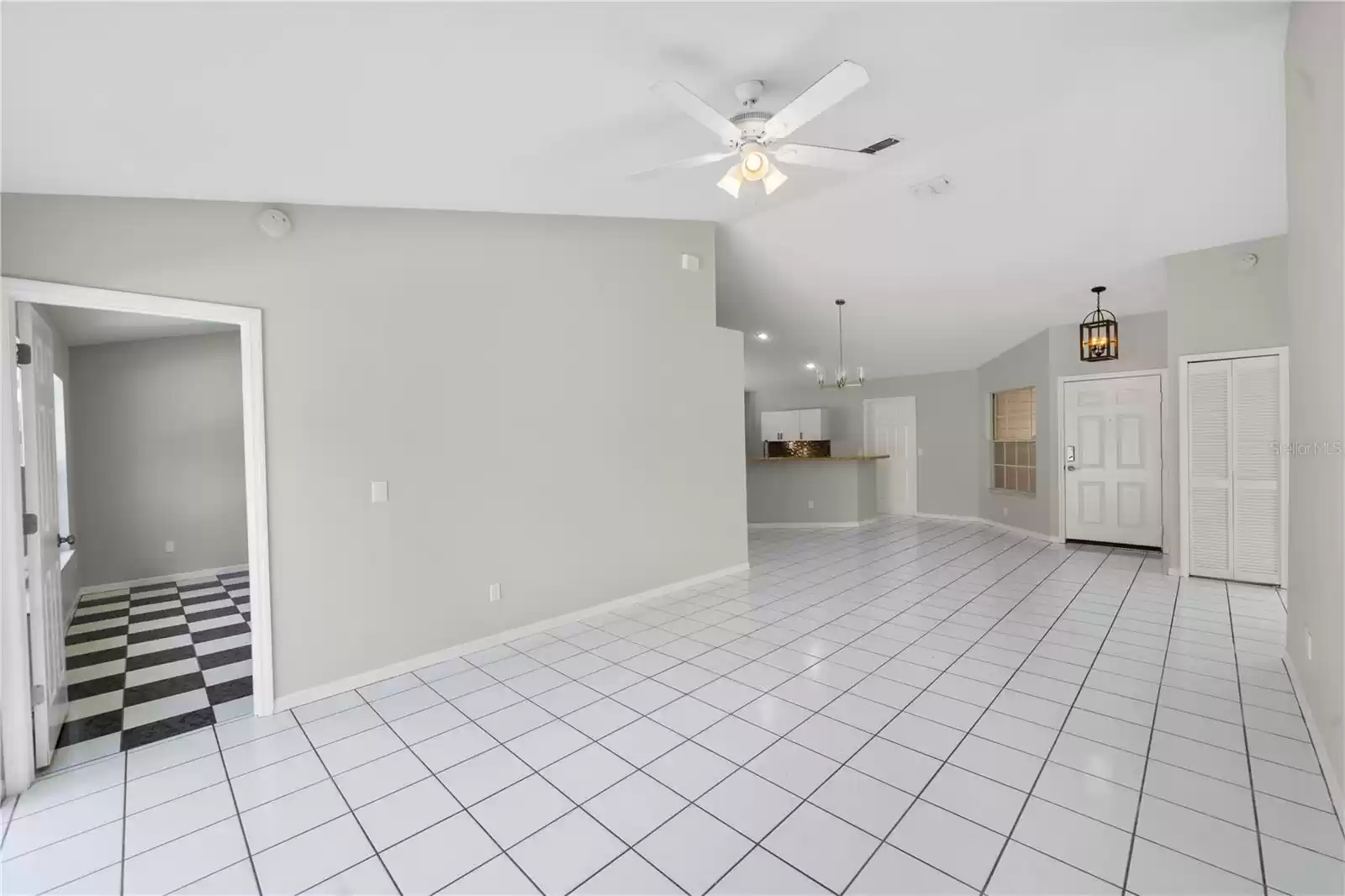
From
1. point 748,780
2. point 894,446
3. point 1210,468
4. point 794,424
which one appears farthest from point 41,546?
point 894,446

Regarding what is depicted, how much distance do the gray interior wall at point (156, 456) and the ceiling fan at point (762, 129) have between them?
17.9 feet

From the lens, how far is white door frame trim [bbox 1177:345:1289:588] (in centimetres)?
442

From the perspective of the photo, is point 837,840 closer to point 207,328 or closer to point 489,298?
point 489,298

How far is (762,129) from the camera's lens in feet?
7.82

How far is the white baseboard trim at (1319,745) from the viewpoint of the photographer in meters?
1.99

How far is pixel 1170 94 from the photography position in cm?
313

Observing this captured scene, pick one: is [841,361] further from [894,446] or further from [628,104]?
[628,104]

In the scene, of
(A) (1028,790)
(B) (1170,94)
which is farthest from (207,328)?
(B) (1170,94)

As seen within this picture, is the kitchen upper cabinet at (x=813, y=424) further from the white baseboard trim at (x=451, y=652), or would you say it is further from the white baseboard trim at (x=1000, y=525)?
the white baseboard trim at (x=451, y=652)

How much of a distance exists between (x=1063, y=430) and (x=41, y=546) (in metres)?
8.31

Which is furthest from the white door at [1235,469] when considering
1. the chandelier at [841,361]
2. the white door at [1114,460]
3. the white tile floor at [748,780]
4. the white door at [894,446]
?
the white door at [894,446]

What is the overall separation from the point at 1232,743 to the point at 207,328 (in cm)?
792

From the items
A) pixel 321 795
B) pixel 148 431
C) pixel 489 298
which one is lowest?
pixel 321 795

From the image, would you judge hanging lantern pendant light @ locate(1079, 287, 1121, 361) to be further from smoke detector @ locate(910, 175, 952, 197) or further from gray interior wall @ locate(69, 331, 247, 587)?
gray interior wall @ locate(69, 331, 247, 587)
